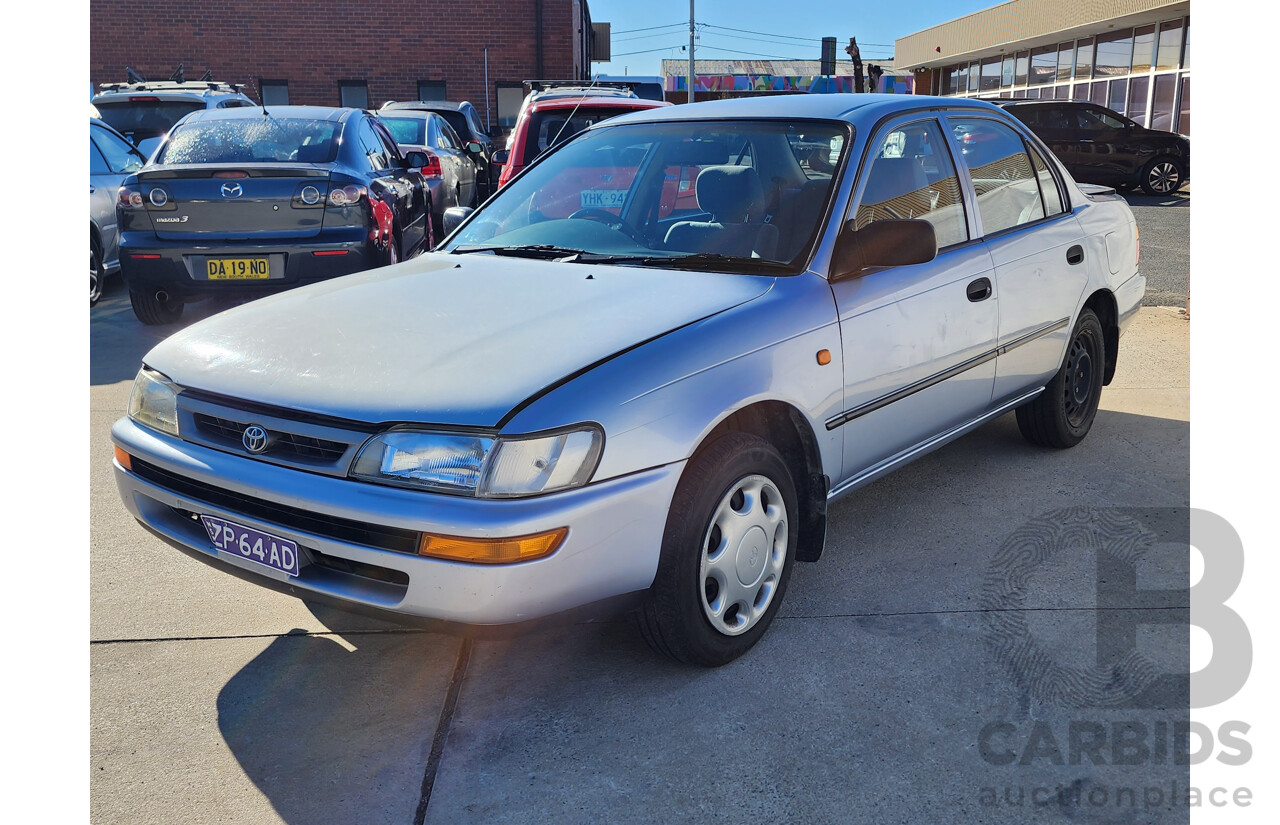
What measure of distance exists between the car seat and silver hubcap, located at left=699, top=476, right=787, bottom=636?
0.83m

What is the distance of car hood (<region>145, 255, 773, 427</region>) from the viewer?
8.20 ft

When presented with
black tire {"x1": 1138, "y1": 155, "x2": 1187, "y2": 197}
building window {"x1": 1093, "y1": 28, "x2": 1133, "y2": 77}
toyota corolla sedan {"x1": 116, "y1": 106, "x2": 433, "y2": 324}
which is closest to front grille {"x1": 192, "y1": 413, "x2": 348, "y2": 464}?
toyota corolla sedan {"x1": 116, "y1": 106, "x2": 433, "y2": 324}

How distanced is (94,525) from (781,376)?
9.24 feet

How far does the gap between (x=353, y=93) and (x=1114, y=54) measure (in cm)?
1832

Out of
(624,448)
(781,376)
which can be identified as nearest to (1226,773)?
(781,376)

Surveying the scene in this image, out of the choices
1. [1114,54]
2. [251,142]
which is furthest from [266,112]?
[1114,54]

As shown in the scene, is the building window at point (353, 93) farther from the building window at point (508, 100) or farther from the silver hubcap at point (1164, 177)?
the silver hubcap at point (1164, 177)

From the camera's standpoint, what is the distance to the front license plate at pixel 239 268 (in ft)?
21.5

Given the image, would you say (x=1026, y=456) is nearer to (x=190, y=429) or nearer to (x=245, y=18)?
(x=190, y=429)

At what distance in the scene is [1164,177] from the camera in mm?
18453

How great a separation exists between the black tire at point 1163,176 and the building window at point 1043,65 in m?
11.4

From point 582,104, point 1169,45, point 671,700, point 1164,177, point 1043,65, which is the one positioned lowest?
point 671,700

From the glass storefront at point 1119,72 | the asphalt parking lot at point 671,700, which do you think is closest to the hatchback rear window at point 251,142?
the asphalt parking lot at point 671,700

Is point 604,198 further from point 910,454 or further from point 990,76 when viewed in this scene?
point 990,76
